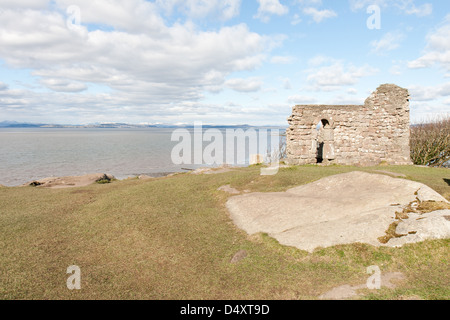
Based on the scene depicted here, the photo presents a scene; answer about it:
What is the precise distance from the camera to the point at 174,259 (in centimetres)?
895

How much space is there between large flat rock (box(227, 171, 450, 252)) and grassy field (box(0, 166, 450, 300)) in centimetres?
41

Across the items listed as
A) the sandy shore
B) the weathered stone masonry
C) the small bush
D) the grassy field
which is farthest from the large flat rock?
the small bush

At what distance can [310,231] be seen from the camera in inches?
357

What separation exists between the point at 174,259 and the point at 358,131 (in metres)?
21.0

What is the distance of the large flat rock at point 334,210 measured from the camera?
8.42 m

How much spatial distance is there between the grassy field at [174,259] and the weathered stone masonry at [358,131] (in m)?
11.7

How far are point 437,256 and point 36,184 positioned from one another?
83.2 ft

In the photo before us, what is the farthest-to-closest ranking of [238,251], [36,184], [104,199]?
[36,184] < [104,199] < [238,251]

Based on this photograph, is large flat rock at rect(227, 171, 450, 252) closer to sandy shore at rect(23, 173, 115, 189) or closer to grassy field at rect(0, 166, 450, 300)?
grassy field at rect(0, 166, 450, 300)

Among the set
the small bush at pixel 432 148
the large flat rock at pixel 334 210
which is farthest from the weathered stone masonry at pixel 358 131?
the large flat rock at pixel 334 210

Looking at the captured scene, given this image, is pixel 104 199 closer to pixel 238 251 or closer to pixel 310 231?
pixel 238 251

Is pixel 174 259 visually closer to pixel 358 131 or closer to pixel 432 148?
pixel 358 131

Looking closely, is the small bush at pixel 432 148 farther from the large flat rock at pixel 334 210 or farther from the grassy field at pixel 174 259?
the large flat rock at pixel 334 210
